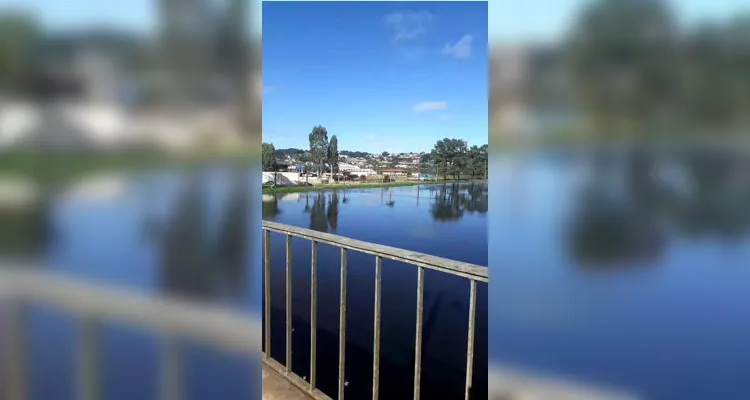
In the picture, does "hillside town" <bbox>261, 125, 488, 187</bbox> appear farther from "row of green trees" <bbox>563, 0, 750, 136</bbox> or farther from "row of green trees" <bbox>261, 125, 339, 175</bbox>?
"row of green trees" <bbox>563, 0, 750, 136</bbox>

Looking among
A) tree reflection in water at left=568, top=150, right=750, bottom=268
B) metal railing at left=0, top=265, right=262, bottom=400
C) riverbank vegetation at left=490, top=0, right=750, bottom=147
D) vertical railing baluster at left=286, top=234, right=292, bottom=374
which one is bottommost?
vertical railing baluster at left=286, top=234, right=292, bottom=374

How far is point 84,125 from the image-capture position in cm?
71

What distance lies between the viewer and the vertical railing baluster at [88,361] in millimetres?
758

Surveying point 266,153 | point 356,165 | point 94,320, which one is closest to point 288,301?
point 266,153

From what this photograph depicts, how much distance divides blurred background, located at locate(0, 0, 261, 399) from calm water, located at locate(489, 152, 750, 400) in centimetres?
54

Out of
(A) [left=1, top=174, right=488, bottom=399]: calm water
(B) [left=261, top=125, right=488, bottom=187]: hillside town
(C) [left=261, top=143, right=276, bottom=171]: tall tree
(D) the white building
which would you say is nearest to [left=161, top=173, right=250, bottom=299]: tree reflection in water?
(A) [left=1, top=174, right=488, bottom=399]: calm water

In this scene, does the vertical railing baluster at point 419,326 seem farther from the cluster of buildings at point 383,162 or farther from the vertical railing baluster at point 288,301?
the cluster of buildings at point 383,162

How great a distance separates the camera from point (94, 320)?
2.49 ft

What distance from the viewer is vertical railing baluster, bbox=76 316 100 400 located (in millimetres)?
758

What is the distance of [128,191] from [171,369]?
36 centimetres

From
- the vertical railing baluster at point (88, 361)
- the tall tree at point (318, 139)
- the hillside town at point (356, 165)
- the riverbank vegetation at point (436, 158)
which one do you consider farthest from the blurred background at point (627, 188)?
the tall tree at point (318, 139)

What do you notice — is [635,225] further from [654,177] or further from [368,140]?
[368,140]

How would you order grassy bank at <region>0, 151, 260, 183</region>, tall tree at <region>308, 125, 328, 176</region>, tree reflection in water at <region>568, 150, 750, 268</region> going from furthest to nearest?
tall tree at <region>308, 125, 328, 176</region>
grassy bank at <region>0, 151, 260, 183</region>
tree reflection in water at <region>568, 150, 750, 268</region>

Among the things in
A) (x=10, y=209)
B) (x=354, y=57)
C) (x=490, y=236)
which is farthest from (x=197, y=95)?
(x=354, y=57)
